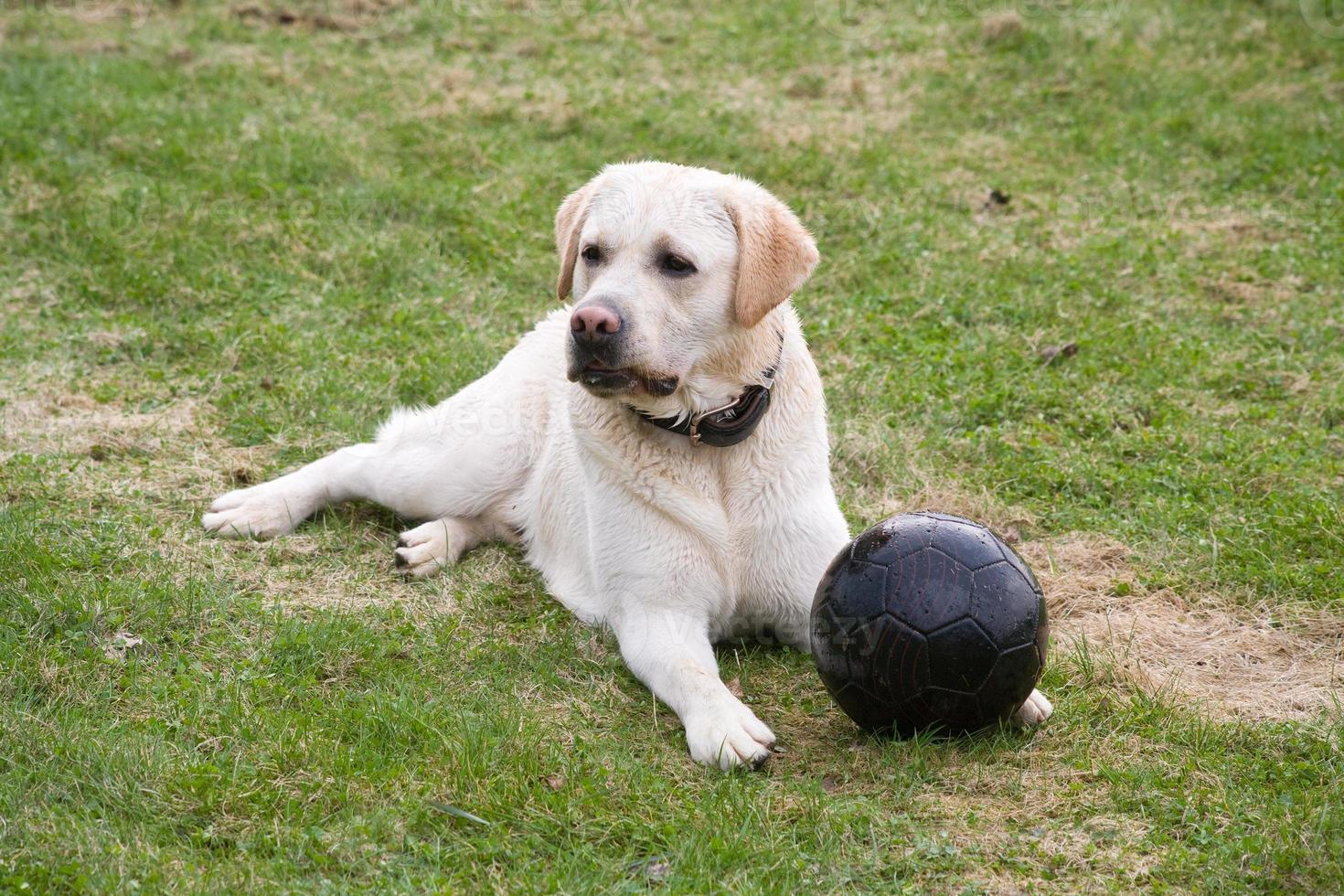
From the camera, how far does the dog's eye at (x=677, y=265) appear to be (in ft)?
14.2

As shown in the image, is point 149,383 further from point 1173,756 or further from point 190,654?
point 1173,756

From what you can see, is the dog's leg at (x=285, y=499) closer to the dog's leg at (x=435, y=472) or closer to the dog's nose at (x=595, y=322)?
the dog's leg at (x=435, y=472)

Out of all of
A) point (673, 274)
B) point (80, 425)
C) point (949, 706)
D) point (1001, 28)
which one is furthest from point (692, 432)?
point (1001, 28)

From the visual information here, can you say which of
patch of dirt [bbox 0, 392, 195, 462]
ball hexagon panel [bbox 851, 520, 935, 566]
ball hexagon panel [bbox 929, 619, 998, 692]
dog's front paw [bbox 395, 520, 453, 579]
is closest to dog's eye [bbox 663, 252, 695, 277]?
ball hexagon panel [bbox 851, 520, 935, 566]

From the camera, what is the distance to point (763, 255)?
4.37 metres

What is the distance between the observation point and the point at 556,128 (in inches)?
390

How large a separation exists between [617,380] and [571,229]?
0.79 m

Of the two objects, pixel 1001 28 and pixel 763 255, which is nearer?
pixel 763 255

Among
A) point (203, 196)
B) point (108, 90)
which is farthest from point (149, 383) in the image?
point (108, 90)

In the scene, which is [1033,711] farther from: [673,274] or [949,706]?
[673,274]

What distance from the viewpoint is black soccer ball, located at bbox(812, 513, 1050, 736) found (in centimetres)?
371

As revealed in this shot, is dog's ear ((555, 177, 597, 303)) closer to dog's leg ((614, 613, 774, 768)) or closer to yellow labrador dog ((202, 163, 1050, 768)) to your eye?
yellow labrador dog ((202, 163, 1050, 768))

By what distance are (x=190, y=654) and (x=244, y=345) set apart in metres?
2.91

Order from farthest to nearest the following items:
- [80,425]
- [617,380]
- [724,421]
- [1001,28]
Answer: [1001,28] < [80,425] < [724,421] < [617,380]
